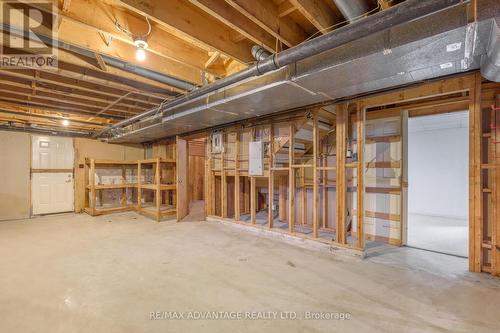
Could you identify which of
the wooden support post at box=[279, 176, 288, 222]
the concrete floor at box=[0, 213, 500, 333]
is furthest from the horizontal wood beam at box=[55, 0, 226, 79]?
the wooden support post at box=[279, 176, 288, 222]

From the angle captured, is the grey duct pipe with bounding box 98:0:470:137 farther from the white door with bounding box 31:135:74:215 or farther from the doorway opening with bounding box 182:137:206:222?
the white door with bounding box 31:135:74:215

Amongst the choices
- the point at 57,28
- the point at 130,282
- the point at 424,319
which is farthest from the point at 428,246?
the point at 57,28

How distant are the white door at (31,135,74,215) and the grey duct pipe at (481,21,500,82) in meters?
8.06

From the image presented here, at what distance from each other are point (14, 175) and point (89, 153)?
1600 millimetres

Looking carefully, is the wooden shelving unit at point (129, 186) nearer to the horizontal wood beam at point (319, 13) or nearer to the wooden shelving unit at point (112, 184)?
the wooden shelving unit at point (112, 184)

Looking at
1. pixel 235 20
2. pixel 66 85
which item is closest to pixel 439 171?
pixel 235 20

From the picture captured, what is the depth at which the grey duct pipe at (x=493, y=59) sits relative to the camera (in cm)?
143

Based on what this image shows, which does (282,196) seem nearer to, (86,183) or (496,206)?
(496,206)

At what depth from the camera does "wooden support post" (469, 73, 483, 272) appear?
99.0 inches

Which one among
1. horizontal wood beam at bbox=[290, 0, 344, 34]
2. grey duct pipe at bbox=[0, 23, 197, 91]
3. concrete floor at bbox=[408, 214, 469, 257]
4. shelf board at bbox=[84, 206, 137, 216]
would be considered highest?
horizontal wood beam at bbox=[290, 0, 344, 34]

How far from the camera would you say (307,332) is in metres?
1.66

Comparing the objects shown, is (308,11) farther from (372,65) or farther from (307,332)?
(307,332)

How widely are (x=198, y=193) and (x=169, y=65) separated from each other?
6218 millimetres

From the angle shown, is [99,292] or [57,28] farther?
[99,292]
